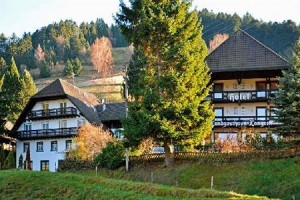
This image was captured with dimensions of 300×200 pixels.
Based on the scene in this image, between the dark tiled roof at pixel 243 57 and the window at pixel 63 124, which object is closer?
the dark tiled roof at pixel 243 57

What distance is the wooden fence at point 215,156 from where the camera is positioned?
31297 millimetres

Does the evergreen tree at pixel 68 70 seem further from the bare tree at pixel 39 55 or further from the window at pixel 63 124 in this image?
the window at pixel 63 124

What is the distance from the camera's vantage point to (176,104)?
3275 cm

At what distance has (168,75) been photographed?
33.2 meters

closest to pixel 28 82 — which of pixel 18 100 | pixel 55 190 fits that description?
pixel 18 100

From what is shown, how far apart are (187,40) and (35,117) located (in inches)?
1108

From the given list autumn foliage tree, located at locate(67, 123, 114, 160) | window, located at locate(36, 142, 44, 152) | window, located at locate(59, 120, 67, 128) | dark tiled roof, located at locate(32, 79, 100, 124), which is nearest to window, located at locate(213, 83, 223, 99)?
autumn foliage tree, located at locate(67, 123, 114, 160)

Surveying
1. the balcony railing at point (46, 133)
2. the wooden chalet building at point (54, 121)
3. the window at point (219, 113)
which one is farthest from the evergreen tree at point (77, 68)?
the window at point (219, 113)

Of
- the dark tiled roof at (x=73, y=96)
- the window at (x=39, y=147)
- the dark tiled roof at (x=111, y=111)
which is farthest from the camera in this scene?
the window at (x=39, y=147)

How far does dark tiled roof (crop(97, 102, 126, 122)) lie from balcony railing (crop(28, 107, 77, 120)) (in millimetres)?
3905

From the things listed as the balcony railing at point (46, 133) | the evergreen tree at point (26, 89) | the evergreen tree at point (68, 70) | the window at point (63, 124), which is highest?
the evergreen tree at point (68, 70)

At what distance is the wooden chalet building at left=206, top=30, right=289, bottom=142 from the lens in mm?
43188

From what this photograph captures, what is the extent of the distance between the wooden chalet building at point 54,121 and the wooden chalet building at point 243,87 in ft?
48.0

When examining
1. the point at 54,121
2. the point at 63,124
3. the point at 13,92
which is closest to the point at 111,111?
the point at 63,124
